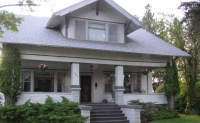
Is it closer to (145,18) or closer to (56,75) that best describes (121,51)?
(56,75)

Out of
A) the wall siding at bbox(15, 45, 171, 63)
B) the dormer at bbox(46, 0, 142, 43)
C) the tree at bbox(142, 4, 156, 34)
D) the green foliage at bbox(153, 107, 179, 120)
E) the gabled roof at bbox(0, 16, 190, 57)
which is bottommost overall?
the green foliage at bbox(153, 107, 179, 120)

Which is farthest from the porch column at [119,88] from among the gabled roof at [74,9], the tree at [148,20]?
the tree at [148,20]

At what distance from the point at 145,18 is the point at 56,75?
3025cm

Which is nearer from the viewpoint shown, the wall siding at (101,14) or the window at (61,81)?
the wall siding at (101,14)

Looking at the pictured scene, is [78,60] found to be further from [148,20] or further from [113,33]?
[148,20]

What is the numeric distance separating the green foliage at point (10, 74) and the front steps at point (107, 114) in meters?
4.24

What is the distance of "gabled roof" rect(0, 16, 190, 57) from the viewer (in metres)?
14.7

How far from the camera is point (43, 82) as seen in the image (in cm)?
1780

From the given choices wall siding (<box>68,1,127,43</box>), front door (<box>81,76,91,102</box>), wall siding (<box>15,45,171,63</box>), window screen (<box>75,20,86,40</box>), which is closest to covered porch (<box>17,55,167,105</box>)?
front door (<box>81,76,91,102</box>)

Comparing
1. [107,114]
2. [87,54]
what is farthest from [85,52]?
[107,114]

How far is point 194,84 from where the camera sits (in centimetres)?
2050

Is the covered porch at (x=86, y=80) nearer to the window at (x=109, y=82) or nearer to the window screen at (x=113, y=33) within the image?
the window at (x=109, y=82)

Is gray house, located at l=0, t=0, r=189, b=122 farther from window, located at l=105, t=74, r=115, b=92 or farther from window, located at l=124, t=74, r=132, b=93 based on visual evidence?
window, located at l=124, t=74, r=132, b=93

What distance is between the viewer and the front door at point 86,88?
61.0ft
